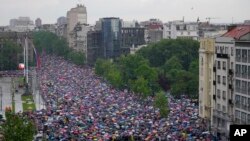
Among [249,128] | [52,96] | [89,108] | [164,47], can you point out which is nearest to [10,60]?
[164,47]

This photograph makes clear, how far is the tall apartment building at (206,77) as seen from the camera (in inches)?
2382

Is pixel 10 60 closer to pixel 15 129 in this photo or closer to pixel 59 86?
pixel 59 86

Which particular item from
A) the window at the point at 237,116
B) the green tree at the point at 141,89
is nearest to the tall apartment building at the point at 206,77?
the window at the point at 237,116

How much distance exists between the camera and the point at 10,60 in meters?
157

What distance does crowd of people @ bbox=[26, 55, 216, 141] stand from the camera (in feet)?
169

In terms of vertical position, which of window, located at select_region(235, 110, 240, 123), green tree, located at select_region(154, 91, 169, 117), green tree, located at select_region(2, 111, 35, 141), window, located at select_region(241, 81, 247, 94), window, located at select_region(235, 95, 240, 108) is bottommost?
green tree, located at select_region(154, 91, 169, 117)

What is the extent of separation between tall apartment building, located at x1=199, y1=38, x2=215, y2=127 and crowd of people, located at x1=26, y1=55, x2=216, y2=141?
58.2 inches

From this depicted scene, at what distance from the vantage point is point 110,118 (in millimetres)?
62656

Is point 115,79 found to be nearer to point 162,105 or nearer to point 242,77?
point 162,105

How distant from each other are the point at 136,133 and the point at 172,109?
20.9m

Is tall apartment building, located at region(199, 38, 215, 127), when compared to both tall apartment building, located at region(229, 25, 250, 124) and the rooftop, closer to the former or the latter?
the rooftop

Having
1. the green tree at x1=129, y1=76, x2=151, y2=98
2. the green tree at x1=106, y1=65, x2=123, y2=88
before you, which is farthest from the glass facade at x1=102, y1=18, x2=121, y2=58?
the green tree at x1=129, y1=76, x2=151, y2=98

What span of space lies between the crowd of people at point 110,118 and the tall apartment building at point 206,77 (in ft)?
4.85

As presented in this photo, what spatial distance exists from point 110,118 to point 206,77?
12281 mm
